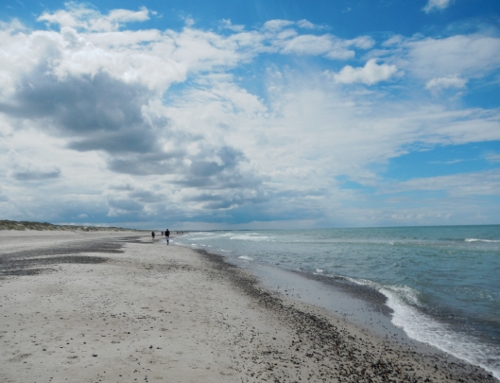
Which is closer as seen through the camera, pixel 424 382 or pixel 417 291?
pixel 424 382

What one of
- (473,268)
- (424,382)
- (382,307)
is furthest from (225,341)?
(473,268)

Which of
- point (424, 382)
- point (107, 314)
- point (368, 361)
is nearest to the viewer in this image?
point (424, 382)

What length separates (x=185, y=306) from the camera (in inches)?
512

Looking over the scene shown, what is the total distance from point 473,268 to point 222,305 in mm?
26831

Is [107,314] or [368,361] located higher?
[107,314]

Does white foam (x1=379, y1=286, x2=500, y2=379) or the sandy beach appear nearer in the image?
the sandy beach

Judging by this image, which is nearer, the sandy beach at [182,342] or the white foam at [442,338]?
the sandy beach at [182,342]

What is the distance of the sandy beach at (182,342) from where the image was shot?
24.3ft

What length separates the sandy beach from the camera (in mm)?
7395

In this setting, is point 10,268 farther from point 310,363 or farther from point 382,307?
point 382,307

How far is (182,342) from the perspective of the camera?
920 cm

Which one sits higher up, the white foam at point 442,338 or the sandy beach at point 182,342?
the sandy beach at point 182,342

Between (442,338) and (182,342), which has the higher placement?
(182,342)

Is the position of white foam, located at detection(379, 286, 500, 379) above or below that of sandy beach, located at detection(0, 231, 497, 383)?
below
